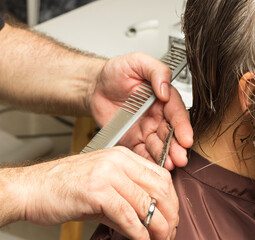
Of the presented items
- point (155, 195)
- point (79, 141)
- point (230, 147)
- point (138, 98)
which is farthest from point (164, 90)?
point (79, 141)

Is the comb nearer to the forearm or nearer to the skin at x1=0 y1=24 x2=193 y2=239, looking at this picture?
the skin at x1=0 y1=24 x2=193 y2=239

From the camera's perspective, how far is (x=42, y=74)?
1.57 metres

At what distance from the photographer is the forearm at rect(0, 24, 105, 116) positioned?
5.00 ft

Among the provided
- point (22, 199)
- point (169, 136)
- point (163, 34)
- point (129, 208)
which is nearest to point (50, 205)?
point (22, 199)

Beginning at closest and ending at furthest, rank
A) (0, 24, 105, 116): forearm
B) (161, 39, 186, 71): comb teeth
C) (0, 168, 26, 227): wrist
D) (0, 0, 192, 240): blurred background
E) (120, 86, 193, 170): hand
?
1. (0, 168, 26, 227): wrist
2. (120, 86, 193, 170): hand
3. (161, 39, 186, 71): comb teeth
4. (0, 24, 105, 116): forearm
5. (0, 0, 192, 240): blurred background

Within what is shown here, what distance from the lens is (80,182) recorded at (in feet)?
3.02

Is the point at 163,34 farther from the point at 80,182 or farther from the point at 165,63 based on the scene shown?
the point at 80,182

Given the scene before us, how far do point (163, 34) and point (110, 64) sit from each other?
503 millimetres

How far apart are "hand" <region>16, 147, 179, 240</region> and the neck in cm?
17

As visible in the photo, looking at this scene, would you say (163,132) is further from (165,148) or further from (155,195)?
(155,195)

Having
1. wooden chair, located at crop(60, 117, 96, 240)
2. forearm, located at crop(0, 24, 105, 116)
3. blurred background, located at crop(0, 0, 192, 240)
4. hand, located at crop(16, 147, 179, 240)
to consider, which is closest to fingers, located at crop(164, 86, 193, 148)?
hand, located at crop(16, 147, 179, 240)

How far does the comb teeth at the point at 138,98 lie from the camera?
116 centimetres

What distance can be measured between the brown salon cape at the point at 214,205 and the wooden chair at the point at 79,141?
2.07 ft

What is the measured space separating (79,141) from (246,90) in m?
0.95
